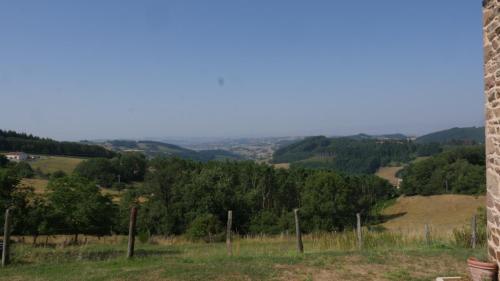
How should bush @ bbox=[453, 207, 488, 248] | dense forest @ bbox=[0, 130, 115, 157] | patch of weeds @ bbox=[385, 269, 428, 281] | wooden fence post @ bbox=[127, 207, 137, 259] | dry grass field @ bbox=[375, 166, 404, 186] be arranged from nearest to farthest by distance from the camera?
1. patch of weeds @ bbox=[385, 269, 428, 281]
2. wooden fence post @ bbox=[127, 207, 137, 259]
3. bush @ bbox=[453, 207, 488, 248]
4. dense forest @ bbox=[0, 130, 115, 157]
5. dry grass field @ bbox=[375, 166, 404, 186]

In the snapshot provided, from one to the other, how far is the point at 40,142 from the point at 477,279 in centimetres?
12354

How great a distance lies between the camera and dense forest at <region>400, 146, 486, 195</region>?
70.2 metres

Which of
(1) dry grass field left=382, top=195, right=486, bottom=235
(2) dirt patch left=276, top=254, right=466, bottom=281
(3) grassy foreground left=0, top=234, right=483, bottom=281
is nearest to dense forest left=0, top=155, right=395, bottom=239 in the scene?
(1) dry grass field left=382, top=195, right=486, bottom=235

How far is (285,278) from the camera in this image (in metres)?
9.08

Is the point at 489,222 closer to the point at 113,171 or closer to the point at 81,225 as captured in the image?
the point at 81,225

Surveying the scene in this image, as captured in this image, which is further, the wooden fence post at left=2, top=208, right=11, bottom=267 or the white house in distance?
the white house in distance

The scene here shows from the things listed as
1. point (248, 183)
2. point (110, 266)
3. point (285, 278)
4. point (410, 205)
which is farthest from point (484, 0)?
point (410, 205)

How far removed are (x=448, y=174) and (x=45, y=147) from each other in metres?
99.5

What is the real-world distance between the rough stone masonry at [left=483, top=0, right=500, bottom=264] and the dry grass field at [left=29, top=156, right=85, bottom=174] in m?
84.3

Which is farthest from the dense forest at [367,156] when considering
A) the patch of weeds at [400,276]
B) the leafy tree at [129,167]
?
the patch of weeds at [400,276]

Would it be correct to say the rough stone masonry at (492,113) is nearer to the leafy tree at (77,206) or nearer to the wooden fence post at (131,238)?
the wooden fence post at (131,238)

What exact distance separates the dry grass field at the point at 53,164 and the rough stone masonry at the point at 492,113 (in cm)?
8429

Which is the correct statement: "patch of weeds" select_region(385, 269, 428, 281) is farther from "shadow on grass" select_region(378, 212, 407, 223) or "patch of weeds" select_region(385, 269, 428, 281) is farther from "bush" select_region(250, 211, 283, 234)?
"shadow on grass" select_region(378, 212, 407, 223)


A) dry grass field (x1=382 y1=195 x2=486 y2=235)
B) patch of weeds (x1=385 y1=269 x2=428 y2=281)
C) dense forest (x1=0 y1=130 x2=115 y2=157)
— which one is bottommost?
dry grass field (x1=382 y1=195 x2=486 y2=235)
